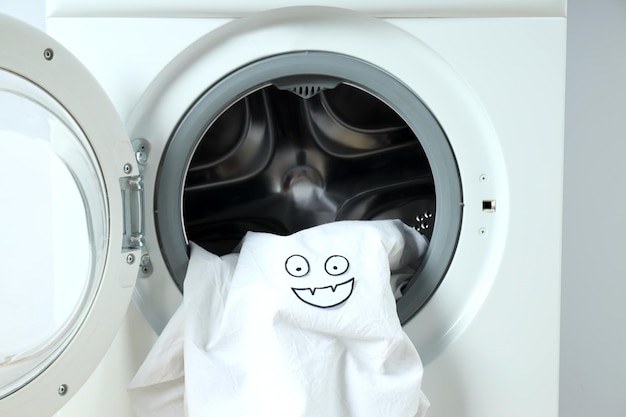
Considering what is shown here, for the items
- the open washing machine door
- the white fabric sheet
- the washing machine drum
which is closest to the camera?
the open washing machine door

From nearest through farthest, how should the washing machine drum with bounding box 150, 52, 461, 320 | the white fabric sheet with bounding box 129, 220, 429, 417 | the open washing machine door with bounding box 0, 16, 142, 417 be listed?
the open washing machine door with bounding box 0, 16, 142, 417 < the white fabric sheet with bounding box 129, 220, 429, 417 < the washing machine drum with bounding box 150, 52, 461, 320

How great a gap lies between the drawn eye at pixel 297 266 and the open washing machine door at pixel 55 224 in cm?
19

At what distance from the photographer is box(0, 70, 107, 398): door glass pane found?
0.69m

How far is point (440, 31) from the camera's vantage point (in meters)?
0.86

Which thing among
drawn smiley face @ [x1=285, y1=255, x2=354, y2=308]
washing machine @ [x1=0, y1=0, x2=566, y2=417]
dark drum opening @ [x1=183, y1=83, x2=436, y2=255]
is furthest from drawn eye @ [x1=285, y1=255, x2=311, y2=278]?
dark drum opening @ [x1=183, y1=83, x2=436, y2=255]

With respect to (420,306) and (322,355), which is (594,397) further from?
(322,355)

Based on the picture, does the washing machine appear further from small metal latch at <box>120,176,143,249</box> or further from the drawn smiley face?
the drawn smiley face

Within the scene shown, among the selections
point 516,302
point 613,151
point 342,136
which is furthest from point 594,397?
point 342,136

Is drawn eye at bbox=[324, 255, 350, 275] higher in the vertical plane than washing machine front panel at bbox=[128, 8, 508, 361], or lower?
lower

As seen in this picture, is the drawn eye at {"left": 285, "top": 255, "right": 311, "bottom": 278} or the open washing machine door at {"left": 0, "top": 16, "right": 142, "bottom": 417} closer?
the open washing machine door at {"left": 0, "top": 16, "right": 142, "bottom": 417}

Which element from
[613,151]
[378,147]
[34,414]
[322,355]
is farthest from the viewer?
[613,151]

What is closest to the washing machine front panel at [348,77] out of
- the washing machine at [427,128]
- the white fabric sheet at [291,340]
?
the washing machine at [427,128]

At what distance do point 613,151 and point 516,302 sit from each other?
55 centimetres

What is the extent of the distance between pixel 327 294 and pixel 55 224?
0.33 m
